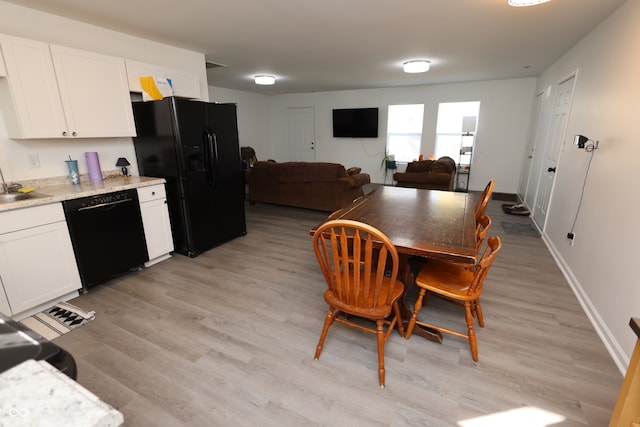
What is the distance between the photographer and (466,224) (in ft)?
6.57

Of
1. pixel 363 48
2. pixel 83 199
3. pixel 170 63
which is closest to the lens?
pixel 83 199

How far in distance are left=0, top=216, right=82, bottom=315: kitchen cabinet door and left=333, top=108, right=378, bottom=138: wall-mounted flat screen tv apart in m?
6.55

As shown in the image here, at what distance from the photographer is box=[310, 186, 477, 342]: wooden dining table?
1603 mm

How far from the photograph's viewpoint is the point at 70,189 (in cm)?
256

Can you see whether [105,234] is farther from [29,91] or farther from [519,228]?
[519,228]

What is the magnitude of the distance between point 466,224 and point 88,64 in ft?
→ 11.2

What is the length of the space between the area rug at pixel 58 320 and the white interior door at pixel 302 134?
6.88 metres

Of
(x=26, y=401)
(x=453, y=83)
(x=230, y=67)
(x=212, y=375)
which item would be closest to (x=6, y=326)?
(x=26, y=401)

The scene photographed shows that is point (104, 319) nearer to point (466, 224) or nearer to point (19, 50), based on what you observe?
point (19, 50)

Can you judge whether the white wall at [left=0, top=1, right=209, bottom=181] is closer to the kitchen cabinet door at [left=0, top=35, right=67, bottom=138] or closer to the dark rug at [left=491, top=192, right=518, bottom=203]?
the kitchen cabinet door at [left=0, top=35, right=67, bottom=138]

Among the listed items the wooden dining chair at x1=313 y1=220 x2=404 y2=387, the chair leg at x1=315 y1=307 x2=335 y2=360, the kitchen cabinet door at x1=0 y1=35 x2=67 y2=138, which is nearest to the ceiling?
the kitchen cabinet door at x1=0 y1=35 x2=67 y2=138

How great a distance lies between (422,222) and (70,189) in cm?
Result: 292

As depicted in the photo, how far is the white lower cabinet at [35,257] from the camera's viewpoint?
6.84ft

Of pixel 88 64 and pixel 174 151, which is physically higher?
pixel 88 64
